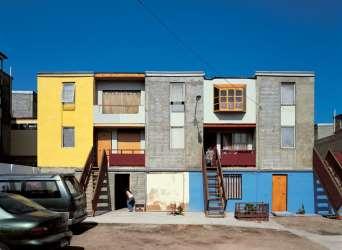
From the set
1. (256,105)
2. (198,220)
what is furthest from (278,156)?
(198,220)

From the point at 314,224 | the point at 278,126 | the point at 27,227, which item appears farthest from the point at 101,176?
the point at 27,227

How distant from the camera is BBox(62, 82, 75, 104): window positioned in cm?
Answer: 2794

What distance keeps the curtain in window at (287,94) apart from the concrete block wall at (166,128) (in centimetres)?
463

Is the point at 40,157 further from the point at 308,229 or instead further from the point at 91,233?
the point at 308,229

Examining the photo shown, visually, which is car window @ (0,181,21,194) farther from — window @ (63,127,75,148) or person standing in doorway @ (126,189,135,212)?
window @ (63,127,75,148)

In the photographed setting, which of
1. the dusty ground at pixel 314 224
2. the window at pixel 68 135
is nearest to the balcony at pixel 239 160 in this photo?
the dusty ground at pixel 314 224

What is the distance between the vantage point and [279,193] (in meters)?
27.0

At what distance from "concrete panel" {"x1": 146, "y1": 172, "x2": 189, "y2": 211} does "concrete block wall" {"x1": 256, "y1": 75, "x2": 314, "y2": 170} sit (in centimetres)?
439

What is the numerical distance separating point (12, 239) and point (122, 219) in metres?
11.7

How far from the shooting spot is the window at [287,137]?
27.5 meters

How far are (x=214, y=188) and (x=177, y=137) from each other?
3680mm

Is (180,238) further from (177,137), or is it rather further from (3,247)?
(177,137)

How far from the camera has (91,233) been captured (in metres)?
16.5

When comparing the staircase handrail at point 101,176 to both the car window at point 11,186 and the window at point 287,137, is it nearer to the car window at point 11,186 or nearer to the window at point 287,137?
the car window at point 11,186
